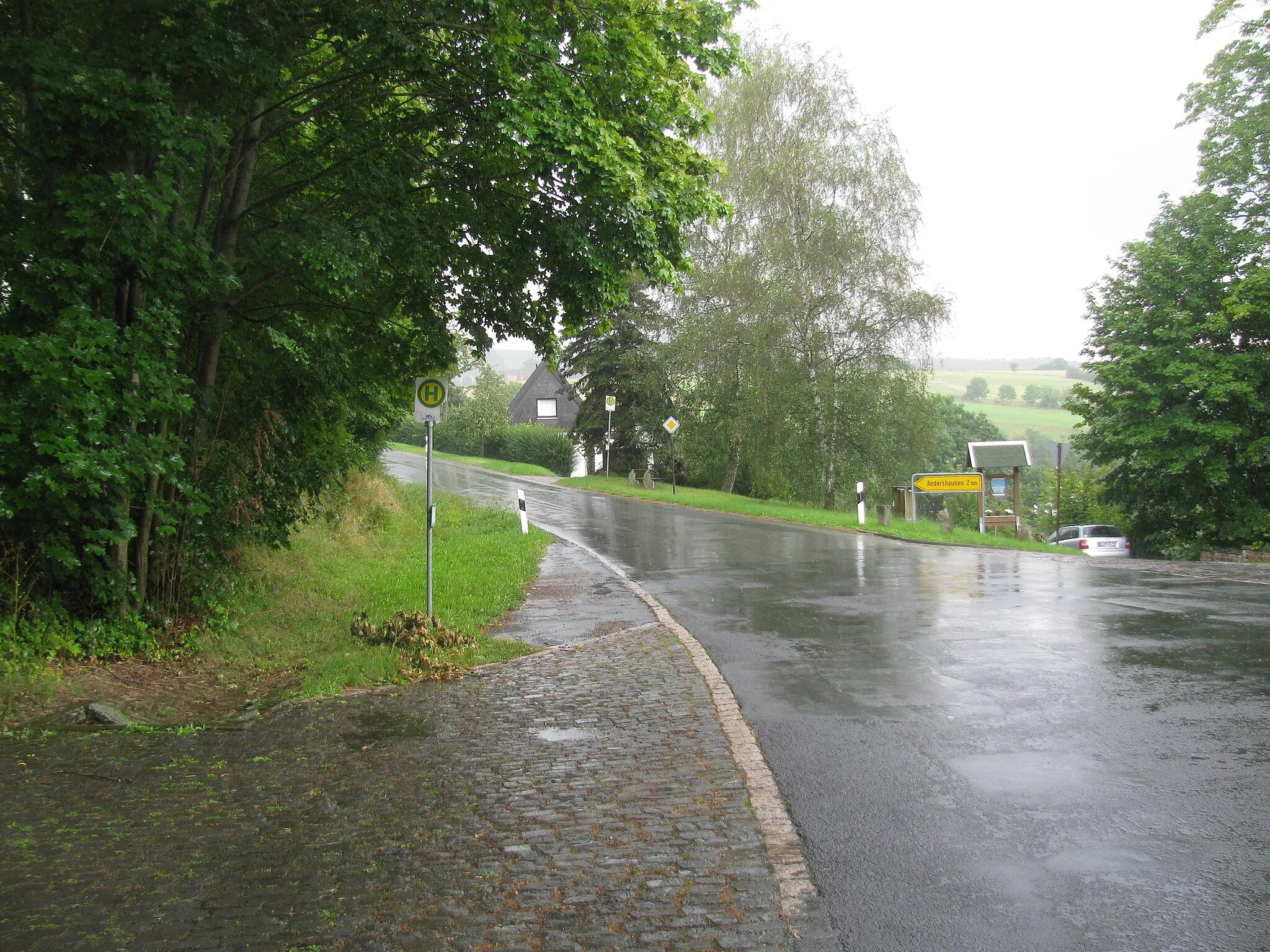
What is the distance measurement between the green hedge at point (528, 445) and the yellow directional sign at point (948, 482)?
28421 millimetres

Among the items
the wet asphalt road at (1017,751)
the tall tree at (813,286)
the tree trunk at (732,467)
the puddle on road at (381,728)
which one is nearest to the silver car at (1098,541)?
the tall tree at (813,286)

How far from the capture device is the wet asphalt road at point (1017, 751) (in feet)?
12.7

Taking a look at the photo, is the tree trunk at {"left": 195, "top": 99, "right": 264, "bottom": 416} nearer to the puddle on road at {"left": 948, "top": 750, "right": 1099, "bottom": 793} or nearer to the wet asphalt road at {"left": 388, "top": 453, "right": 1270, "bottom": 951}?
the wet asphalt road at {"left": 388, "top": 453, "right": 1270, "bottom": 951}

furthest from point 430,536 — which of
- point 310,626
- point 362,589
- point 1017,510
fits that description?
point 1017,510

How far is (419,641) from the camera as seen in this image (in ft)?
29.2

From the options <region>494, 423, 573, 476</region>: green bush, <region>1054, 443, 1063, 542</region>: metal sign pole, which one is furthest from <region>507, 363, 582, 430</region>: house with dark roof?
<region>1054, 443, 1063, 542</region>: metal sign pole

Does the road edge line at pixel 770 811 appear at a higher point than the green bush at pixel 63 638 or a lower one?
lower

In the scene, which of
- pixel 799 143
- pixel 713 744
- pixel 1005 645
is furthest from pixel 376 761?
pixel 799 143

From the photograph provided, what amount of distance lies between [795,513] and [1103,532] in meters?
16.1

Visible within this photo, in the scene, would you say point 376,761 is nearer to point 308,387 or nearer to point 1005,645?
point 308,387

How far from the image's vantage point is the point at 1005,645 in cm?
915

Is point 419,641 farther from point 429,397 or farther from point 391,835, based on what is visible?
point 391,835

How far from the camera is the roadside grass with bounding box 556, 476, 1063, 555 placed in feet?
72.2

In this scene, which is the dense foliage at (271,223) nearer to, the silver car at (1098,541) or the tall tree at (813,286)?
the tall tree at (813,286)
